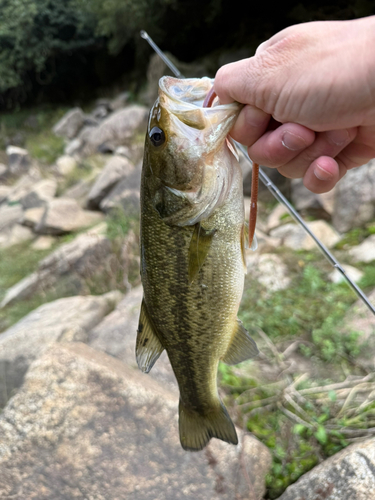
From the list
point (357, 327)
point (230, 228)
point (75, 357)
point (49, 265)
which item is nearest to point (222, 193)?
point (230, 228)

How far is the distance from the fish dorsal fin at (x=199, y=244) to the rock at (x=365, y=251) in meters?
3.64

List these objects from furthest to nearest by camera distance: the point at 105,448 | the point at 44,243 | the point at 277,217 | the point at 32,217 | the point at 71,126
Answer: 1. the point at 71,126
2. the point at 32,217
3. the point at 44,243
4. the point at 277,217
5. the point at 105,448

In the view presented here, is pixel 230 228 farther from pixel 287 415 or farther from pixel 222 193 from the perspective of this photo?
pixel 287 415

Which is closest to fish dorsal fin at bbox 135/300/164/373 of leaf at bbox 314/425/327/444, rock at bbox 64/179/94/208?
leaf at bbox 314/425/327/444

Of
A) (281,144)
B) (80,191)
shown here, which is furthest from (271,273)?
(80,191)

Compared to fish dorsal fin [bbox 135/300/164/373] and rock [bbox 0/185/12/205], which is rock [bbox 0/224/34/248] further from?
fish dorsal fin [bbox 135/300/164/373]

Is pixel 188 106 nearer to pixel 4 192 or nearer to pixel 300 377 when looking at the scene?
pixel 300 377

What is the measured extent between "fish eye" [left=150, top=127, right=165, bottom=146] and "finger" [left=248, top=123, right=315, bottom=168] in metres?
0.41

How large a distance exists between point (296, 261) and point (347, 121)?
3371 mm

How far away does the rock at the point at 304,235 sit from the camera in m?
4.89

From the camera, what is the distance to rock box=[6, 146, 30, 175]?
49.5 ft

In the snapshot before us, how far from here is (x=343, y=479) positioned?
6.60ft

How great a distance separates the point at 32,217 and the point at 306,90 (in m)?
9.46

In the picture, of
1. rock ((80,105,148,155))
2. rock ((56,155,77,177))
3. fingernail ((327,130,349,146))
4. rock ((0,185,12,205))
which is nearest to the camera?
fingernail ((327,130,349,146))
